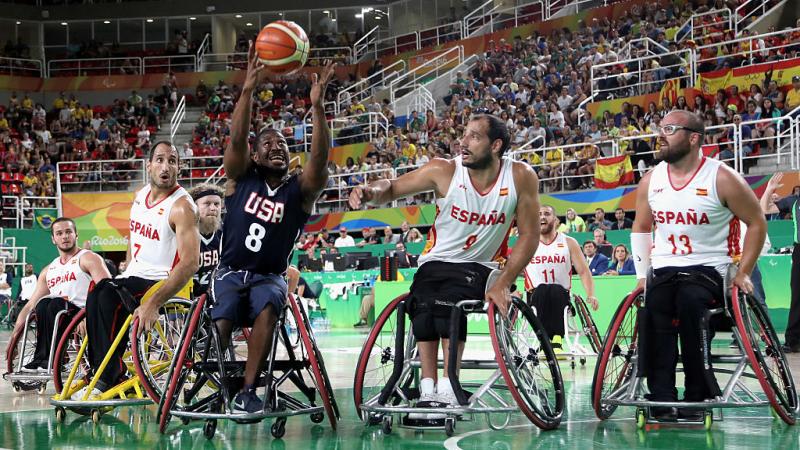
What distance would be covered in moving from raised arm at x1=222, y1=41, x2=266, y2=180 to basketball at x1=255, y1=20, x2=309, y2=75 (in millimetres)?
66

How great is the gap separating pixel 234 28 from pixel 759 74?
29.5 metres

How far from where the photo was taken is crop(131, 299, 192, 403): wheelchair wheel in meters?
7.36

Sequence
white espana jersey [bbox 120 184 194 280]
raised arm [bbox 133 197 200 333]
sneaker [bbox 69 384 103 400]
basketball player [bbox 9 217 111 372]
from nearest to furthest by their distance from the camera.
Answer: raised arm [bbox 133 197 200 333]
sneaker [bbox 69 384 103 400]
white espana jersey [bbox 120 184 194 280]
basketball player [bbox 9 217 111 372]

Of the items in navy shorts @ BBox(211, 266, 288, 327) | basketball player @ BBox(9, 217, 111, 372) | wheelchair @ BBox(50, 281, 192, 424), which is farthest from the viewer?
basketball player @ BBox(9, 217, 111, 372)

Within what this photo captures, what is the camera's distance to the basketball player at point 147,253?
7852 millimetres

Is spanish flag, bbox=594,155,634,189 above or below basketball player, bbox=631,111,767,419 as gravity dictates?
Answer: above

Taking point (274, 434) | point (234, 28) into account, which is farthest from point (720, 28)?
point (234, 28)

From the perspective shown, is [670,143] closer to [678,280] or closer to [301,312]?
[678,280]

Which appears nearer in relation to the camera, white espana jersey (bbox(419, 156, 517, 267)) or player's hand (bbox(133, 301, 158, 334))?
white espana jersey (bbox(419, 156, 517, 267))

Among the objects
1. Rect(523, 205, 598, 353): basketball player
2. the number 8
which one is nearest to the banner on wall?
Rect(523, 205, 598, 353): basketball player

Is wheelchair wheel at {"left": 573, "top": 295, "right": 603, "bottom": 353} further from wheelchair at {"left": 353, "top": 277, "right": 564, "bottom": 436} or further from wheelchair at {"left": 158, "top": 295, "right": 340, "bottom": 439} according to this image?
wheelchair at {"left": 158, "top": 295, "right": 340, "bottom": 439}

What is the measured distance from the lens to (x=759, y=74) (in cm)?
2283

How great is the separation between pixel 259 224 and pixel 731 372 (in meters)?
3.30

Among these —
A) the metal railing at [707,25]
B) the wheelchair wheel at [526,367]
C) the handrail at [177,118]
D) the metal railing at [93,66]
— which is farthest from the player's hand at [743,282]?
the metal railing at [93,66]
